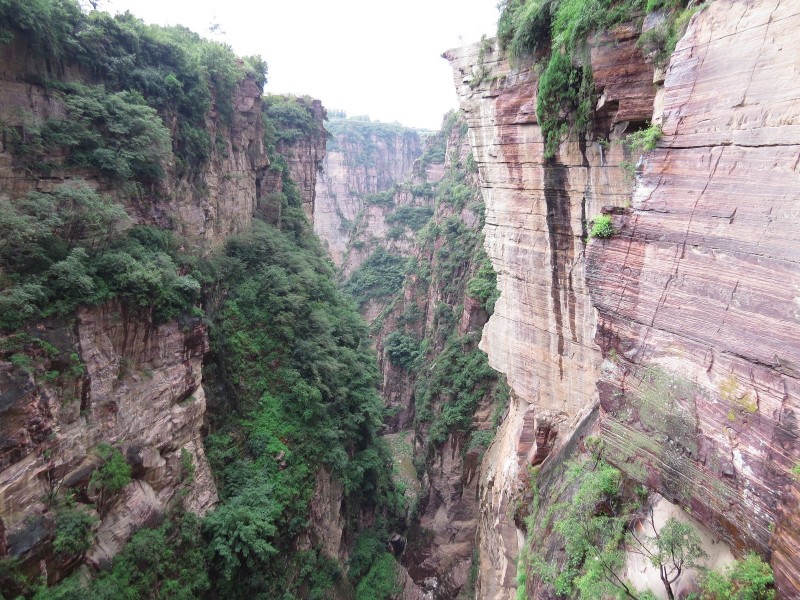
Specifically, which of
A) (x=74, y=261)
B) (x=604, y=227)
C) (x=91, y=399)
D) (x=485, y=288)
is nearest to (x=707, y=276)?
(x=604, y=227)

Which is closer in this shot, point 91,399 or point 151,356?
point 91,399

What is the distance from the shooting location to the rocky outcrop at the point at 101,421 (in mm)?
9320

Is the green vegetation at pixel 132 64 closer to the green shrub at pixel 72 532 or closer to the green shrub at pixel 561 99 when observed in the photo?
the green shrub at pixel 72 532

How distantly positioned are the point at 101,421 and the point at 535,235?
12.0 meters

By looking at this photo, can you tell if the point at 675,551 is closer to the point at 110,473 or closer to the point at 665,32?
the point at 665,32

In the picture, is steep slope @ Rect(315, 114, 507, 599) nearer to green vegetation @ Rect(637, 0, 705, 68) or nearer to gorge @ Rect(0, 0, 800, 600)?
gorge @ Rect(0, 0, 800, 600)

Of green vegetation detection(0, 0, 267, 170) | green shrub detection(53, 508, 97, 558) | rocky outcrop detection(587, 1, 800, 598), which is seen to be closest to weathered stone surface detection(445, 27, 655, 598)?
rocky outcrop detection(587, 1, 800, 598)

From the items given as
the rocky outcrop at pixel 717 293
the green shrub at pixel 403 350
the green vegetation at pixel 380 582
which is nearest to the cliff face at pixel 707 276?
the rocky outcrop at pixel 717 293

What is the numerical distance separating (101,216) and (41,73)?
4.23 metres

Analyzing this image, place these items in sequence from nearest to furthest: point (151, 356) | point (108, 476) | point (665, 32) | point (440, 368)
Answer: point (665, 32) < point (108, 476) < point (151, 356) < point (440, 368)

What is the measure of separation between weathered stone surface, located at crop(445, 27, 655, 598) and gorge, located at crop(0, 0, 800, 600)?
0.24 ft

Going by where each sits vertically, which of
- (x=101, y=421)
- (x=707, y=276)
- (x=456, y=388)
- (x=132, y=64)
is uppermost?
(x=132, y=64)

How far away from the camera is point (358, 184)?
8125cm

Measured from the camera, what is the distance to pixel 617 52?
820cm
